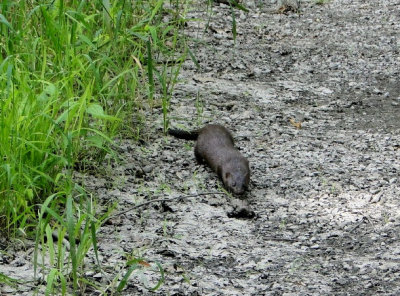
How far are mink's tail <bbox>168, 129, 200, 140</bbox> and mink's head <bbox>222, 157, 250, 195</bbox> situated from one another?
1.65 feet

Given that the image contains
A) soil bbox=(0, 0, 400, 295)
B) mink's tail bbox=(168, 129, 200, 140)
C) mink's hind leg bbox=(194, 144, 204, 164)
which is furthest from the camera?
mink's tail bbox=(168, 129, 200, 140)

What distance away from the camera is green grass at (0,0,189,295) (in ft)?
9.65

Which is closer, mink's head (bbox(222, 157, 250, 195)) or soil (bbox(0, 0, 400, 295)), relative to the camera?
soil (bbox(0, 0, 400, 295))

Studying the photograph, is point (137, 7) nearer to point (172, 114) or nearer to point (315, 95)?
point (172, 114)

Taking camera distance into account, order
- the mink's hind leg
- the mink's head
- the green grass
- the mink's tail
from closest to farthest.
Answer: the green grass → the mink's head → the mink's hind leg → the mink's tail

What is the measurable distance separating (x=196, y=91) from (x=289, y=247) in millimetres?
1929

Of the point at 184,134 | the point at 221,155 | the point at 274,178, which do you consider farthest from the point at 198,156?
the point at 274,178

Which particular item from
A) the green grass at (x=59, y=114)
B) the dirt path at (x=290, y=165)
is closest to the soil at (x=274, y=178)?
the dirt path at (x=290, y=165)

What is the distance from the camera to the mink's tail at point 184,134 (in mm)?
4496

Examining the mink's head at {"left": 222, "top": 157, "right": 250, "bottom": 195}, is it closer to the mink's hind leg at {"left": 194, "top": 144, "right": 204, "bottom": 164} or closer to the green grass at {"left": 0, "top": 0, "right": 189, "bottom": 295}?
the mink's hind leg at {"left": 194, "top": 144, "right": 204, "bottom": 164}

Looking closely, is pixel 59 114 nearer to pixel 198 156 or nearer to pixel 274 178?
pixel 198 156

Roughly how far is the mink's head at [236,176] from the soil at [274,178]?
0.07 meters

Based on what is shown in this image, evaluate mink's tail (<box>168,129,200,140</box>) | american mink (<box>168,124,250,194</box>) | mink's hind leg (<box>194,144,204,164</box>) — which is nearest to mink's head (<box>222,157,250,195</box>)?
american mink (<box>168,124,250,194</box>)

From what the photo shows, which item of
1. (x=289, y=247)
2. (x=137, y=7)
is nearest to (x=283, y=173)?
(x=289, y=247)
